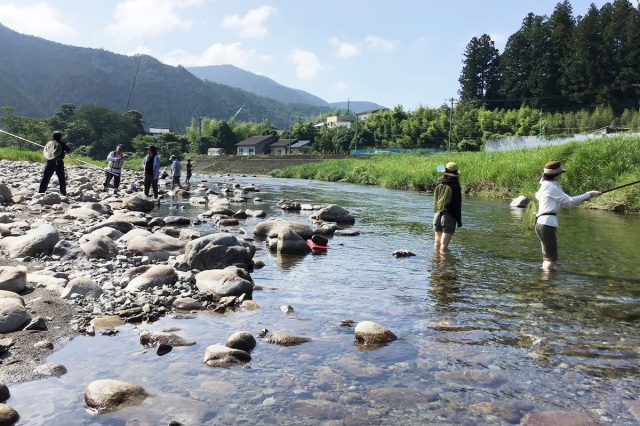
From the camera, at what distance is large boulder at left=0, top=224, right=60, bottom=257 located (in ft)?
25.4

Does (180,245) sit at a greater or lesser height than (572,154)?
lesser

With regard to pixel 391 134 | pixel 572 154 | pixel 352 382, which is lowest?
pixel 352 382

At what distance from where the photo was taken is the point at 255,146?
4176 inches

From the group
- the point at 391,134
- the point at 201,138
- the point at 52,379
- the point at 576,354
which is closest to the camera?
the point at 52,379

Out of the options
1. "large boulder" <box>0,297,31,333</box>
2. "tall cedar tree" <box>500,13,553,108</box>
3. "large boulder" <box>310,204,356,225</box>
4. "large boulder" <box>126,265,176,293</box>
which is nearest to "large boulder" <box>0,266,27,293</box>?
"large boulder" <box>0,297,31,333</box>

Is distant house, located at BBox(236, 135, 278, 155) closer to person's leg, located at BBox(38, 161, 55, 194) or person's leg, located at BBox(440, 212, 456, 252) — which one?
person's leg, located at BBox(38, 161, 55, 194)

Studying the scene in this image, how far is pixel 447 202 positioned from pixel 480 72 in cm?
10382

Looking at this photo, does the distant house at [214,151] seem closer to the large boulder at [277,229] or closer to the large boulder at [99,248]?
the large boulder at [277,229]

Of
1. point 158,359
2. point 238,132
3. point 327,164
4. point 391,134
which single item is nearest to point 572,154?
point 158,359

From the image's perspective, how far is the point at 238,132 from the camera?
11950 cm

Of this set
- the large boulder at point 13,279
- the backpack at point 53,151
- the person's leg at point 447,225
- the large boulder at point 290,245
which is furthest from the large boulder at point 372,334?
the backpack at point 53,151

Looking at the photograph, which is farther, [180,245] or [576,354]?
[180,245]

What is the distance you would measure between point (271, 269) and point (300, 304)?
2.18m

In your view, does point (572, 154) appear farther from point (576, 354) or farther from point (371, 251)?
point (576, 354)
